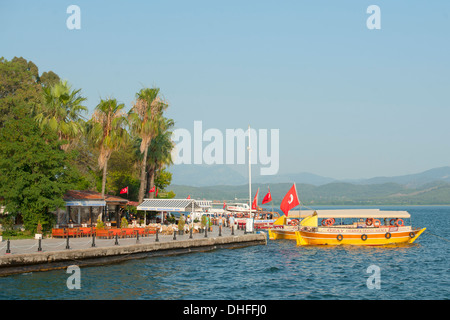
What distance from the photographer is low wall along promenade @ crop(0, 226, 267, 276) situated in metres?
26.2

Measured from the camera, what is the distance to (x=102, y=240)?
3603cm

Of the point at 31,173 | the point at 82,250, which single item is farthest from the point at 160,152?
the point at 82,250

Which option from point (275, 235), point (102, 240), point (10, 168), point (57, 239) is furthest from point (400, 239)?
point (10, 168)

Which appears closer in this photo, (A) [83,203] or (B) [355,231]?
(A) [83,203]

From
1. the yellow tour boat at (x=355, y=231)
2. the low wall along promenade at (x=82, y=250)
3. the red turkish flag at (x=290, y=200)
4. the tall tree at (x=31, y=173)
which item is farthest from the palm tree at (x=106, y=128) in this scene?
the yellow tour boat at (x=355, y=231)

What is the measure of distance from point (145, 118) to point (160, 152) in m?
6.89

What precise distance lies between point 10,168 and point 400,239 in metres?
35.6

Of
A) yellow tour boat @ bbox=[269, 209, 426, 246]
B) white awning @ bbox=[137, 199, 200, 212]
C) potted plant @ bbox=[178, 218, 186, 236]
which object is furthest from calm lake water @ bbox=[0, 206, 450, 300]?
white awning @ bbox=[137, 199, 200, 212]

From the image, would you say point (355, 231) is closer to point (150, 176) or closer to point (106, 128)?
point (106, 128)

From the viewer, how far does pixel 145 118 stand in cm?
5481

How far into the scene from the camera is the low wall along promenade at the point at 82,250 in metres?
26.2

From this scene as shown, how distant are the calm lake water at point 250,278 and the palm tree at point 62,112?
16228 mm

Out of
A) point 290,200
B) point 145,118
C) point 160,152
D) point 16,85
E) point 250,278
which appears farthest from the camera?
point 16,85
